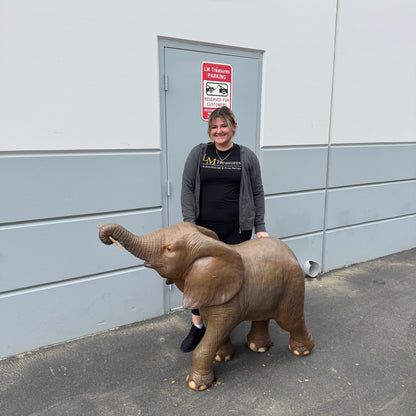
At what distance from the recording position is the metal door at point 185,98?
10.3ft

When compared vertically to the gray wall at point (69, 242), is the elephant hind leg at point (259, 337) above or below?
below

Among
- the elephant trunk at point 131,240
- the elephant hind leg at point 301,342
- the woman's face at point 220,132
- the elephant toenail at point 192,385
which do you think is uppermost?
the woman's face at point 220,132

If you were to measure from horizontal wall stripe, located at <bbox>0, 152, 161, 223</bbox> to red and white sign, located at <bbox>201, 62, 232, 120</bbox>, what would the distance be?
0.71 meters

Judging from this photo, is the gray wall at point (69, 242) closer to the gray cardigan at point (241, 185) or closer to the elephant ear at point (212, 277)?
the gray cardigan at point (241, 185)

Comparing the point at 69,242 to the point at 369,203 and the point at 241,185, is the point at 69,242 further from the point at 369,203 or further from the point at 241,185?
the point at 369,203

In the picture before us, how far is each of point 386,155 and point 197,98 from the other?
9.65 ft

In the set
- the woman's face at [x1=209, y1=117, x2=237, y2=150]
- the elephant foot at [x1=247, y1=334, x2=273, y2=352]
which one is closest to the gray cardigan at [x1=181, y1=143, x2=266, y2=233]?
the woman's face at [x1=209, y1=117, x2=237, y2=150]

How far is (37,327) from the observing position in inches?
114

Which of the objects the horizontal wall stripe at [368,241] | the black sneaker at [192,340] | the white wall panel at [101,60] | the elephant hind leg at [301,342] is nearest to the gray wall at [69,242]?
the white wall panel at [101,60]

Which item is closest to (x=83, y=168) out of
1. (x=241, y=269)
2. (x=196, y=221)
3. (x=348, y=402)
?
(x=196, y=221)

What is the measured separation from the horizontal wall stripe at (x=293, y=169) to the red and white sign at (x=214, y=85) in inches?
28.8

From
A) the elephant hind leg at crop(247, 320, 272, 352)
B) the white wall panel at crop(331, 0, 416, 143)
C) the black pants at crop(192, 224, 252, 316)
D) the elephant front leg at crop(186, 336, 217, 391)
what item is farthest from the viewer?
the white wall panel at crop(331, 0, 416, 143)

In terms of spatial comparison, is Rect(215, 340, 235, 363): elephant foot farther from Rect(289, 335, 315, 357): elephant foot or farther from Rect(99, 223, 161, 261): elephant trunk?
Rect(99, 223, 161, 261): elephant trunk

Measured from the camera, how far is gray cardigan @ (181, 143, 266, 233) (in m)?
2.57
